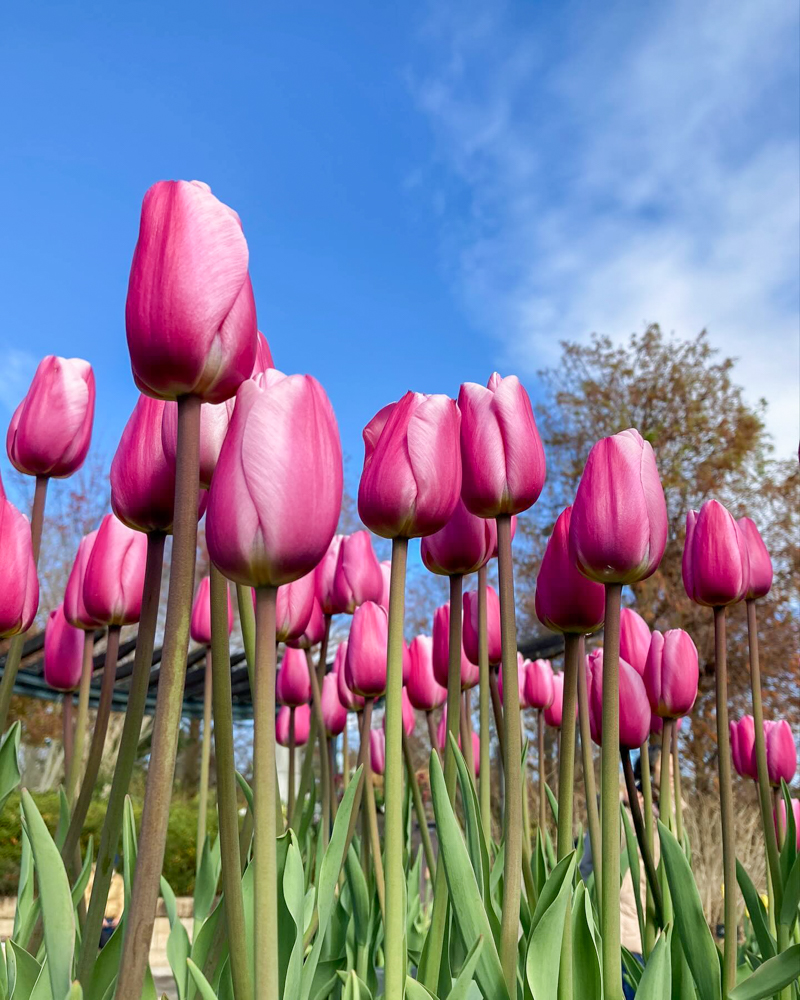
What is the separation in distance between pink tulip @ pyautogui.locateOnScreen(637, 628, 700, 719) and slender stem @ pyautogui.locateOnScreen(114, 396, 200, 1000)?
58.4 inches

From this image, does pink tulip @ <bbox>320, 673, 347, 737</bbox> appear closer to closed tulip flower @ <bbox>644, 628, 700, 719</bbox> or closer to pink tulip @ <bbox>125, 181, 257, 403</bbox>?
closed tulip flower @ <bbox>644, 628, 700, 719</bbox>

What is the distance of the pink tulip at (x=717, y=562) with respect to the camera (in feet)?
5.54

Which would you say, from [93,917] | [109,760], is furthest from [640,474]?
[109,760]

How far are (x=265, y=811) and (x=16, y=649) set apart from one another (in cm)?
101

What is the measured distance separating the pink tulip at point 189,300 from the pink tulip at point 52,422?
936 mm

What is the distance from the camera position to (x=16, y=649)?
1550mm

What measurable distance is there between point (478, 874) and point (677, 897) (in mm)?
299

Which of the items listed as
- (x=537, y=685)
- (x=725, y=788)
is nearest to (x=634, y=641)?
(x=725, y=788)

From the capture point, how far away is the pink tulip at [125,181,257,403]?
0.78m

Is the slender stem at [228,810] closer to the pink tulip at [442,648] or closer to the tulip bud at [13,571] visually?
the tulip bud at [13,571]

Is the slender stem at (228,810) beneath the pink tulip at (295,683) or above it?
beneath

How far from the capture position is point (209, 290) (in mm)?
797

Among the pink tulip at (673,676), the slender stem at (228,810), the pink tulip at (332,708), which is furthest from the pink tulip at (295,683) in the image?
the slender stem at (228,810)

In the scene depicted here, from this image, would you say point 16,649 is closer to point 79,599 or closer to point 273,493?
point 79,599
